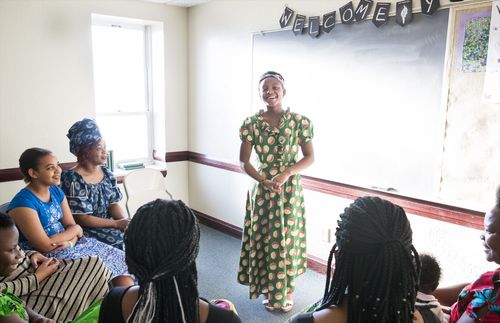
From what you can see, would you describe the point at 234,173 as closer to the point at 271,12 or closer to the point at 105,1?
the point at 271,12

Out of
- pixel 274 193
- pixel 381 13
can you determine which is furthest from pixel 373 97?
pixel 274 193

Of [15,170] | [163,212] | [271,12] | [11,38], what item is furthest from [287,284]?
[11,38]

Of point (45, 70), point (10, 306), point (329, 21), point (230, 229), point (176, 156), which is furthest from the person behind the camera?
point (176, 156)

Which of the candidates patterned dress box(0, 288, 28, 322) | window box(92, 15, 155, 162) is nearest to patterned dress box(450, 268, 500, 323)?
patterned dress box(0, 288, 28, 322)

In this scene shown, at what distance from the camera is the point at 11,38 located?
3166 mm

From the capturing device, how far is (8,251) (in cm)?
151

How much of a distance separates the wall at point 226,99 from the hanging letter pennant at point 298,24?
0.05 meters

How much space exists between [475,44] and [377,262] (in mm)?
1685

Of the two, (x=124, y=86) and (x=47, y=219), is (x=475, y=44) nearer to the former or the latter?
(x=47, y=219)

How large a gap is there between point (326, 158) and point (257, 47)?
1.17 m

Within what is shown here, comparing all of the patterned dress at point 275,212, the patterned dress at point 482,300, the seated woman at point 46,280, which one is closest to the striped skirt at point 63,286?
the seated woman at point 46,280

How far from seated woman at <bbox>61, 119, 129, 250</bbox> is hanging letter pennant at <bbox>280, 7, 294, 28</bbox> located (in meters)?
1.67

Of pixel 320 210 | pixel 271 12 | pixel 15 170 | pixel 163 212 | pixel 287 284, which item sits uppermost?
pixel 271 12

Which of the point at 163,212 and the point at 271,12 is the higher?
the point at 271,12
